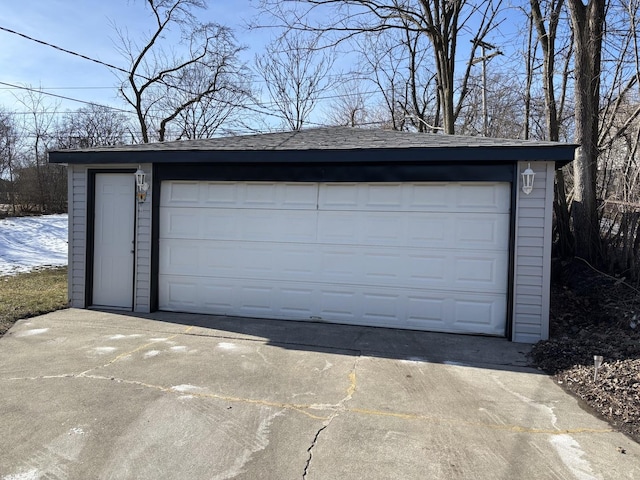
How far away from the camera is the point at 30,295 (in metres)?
7.89

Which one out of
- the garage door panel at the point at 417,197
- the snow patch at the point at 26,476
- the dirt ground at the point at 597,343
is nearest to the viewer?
the snow patch at the point at 26,476

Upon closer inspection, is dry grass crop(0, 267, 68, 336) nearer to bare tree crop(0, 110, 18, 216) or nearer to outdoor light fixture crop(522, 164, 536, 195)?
outdoor light fixture crop(522, 164, 536, 195)

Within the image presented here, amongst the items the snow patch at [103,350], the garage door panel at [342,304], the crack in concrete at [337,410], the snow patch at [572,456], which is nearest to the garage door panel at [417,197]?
the garage door panel at [342,304]

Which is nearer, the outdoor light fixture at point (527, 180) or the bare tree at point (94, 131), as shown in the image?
the outdoor light fixture at point (527, 180)

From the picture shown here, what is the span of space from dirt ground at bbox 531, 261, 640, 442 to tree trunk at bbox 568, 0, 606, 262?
0.51 metres

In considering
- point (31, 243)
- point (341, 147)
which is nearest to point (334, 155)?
point (341, 147)

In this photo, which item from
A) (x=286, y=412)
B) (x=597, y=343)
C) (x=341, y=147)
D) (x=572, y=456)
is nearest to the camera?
(x=572, y=456)

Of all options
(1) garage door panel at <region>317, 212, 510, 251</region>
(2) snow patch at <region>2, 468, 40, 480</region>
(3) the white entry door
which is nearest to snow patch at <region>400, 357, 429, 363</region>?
(1) garage door panel at <region>317, 212, 510, 251</region>

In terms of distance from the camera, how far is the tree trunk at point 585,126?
25.0 ft

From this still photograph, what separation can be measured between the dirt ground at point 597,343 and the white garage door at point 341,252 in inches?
41.1

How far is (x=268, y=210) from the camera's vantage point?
6.73m

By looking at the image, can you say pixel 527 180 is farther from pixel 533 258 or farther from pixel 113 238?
pixel 113 238

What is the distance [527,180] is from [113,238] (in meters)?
6.24

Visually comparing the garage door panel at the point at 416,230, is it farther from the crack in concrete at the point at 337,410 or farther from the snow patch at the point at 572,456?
the snow patch at the point at 572,456
